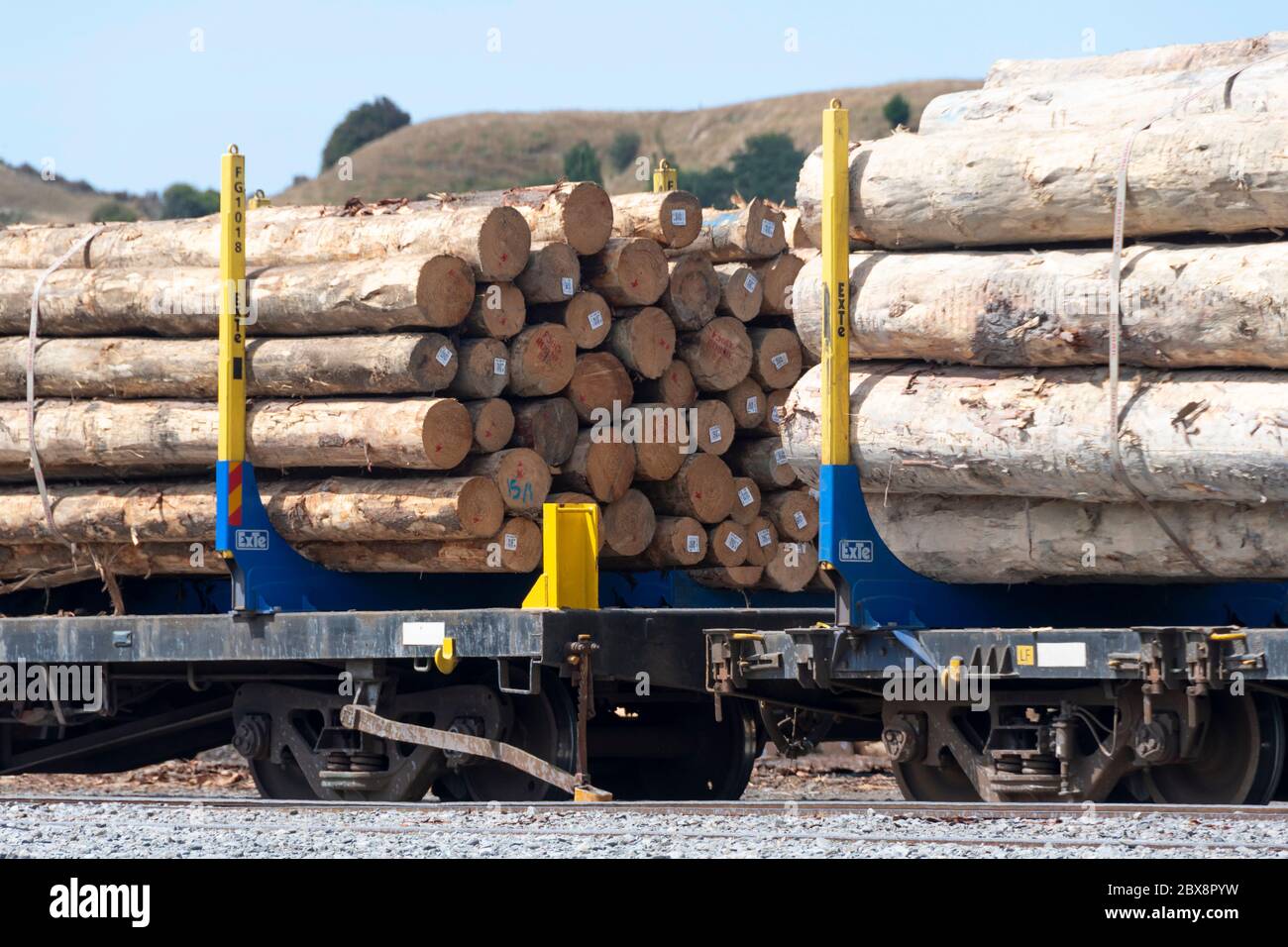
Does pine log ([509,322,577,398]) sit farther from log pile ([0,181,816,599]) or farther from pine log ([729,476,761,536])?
pine log ([729,476,761,536])

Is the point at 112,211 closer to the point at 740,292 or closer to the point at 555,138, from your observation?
the point at 555,138

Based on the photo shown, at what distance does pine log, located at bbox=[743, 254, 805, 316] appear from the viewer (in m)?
12.4

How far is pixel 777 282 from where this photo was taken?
491 inches

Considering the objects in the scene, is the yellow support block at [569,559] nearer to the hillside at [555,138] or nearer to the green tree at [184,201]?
the green tree at [184,201]

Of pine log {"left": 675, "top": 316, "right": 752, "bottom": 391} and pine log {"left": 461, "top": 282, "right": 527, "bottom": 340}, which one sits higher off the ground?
pine log {"left": 461, "top": 282, "right": 527, "bottom": 340}

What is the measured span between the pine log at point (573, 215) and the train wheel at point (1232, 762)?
3977 mm

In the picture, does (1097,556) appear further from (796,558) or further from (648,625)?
(796,558)

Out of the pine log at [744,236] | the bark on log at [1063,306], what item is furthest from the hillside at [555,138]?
the bark on log at [1063,306]

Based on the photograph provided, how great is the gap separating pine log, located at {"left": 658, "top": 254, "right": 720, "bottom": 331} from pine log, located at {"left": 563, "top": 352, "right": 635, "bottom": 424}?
49 centimetres

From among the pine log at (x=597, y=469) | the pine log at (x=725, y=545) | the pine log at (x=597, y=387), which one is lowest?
the pine log at (x=725, y=545)

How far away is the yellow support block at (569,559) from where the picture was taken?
10.4 m

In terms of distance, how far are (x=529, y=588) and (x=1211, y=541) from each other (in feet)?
12.7

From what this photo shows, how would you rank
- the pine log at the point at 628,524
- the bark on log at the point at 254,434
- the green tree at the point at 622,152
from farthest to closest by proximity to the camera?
the green tree at the point at 622,152
the pine log at the point at 628,524
the bark on log at the point at 254,434

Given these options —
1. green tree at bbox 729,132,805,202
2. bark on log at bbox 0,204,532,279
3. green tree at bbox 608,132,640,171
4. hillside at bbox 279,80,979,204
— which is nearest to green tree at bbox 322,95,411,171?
hillside at bbox 279,80,979,204
